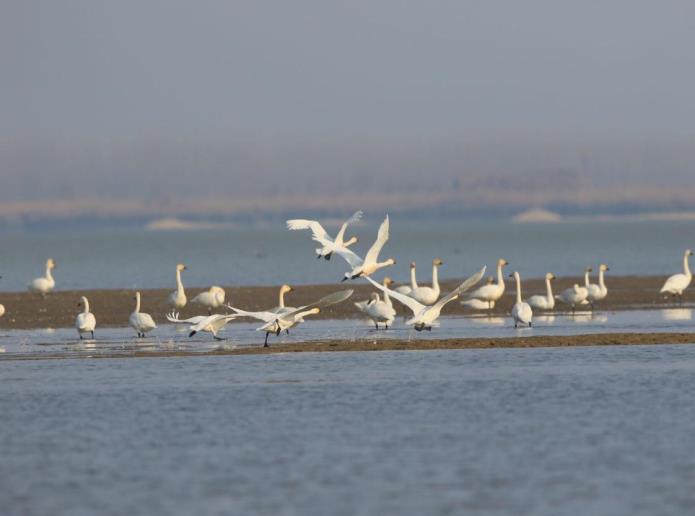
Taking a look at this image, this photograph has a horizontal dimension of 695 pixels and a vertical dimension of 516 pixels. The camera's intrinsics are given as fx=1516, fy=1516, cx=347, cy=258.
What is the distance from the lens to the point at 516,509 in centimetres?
1354

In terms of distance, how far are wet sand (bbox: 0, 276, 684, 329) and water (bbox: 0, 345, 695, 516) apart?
1214cm

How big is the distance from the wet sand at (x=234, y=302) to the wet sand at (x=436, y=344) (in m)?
8.69

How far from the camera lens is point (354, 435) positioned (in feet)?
58.1

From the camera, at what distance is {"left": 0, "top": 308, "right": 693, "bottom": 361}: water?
28.7 metres

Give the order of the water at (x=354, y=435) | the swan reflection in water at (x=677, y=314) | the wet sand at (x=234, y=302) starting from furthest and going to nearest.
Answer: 1. the wet sand at (x=234, y=302)
2. the swan reflection in water at (x=677, y=314)
3. the water at (x=354, y=435)

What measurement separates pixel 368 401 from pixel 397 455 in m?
4.31

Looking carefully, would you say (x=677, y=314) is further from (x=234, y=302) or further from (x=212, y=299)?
(x=234, y=302)

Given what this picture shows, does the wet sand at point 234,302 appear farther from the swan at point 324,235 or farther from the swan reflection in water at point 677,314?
the swan at point 324,235

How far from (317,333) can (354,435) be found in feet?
47.4

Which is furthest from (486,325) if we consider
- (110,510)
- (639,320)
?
(110,510)

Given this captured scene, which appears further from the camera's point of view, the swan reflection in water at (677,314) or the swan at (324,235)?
the swan reflection in water at (677,314)

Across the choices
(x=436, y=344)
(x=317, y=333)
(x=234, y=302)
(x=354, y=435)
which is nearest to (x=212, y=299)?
(x=234, y=302)

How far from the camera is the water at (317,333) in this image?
94.0ft

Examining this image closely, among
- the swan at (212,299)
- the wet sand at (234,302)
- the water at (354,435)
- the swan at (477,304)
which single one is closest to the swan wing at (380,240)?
the water at (354,435)
